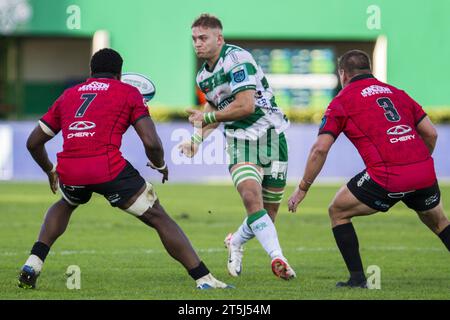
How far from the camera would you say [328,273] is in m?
10.2

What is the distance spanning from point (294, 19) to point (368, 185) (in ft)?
76.8

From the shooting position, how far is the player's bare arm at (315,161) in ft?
28.6

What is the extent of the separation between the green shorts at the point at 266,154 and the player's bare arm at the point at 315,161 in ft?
3.34

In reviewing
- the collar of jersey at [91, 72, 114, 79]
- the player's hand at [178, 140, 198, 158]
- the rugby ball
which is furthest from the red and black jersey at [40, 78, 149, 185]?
the player's hand at [178, 140, 198, 158]

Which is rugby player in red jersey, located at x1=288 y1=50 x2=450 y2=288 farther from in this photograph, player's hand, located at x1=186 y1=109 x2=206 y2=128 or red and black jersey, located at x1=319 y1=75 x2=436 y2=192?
player's hand, located at x1=186 y1=109 x2=206 y2=128

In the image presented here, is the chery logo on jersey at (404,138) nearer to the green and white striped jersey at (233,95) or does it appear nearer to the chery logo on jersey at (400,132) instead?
the chery logo on jersey at (400,132)

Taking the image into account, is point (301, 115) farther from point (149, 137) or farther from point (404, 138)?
point (149, 137)

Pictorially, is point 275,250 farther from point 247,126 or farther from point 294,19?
point 294,19

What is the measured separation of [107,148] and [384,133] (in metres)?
2.45

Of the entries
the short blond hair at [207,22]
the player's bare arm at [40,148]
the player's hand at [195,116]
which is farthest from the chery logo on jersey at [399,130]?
the player's bare arm at [40,148]

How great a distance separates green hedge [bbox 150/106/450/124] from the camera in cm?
2792

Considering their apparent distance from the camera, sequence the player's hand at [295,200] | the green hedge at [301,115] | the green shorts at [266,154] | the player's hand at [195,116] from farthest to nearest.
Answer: the green hedge at [301,115], the green shorts at [266,154], the player's hand at [195,116], the player's hand at [295,200]

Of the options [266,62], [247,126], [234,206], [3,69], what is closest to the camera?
[247,126]
